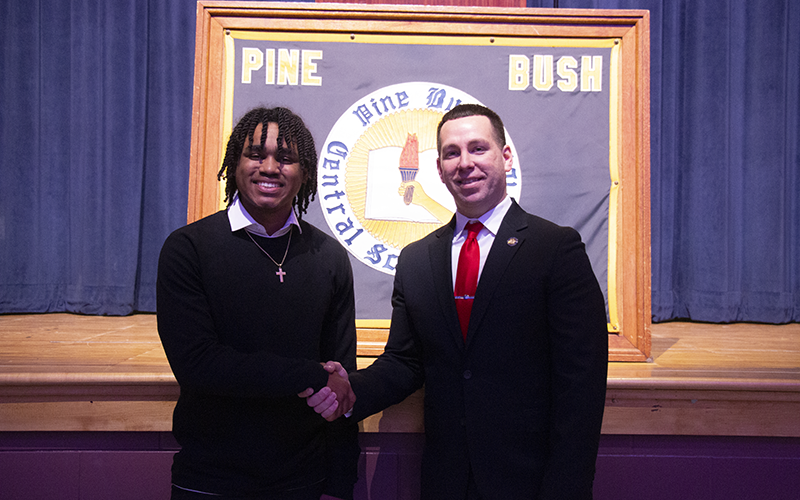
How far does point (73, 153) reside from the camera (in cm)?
318

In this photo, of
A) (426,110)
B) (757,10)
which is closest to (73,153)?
(426,110)

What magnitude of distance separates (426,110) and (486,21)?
1.51 ft

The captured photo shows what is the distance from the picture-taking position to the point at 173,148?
3225 mm

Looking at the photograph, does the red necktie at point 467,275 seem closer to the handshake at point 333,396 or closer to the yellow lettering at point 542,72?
the handshake at point 333,396

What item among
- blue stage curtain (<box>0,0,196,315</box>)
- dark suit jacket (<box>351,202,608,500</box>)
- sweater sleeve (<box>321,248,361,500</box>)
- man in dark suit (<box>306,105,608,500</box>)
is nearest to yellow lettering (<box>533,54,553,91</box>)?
man in dark suit (<box>306,105,608,500</box>)

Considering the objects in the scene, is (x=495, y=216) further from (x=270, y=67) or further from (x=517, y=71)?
(x=270, y=67)

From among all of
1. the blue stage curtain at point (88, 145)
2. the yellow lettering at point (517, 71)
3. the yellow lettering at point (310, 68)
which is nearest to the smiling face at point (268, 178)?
the yellow lettering at point (310, 68)

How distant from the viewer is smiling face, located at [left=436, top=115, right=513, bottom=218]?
1219 mm

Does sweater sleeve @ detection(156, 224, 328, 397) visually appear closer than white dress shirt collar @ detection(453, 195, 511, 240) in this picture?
Yes

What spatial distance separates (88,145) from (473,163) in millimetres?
3119

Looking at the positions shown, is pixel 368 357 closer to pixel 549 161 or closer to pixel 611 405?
pixel 611 405

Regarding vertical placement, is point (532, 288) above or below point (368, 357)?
above

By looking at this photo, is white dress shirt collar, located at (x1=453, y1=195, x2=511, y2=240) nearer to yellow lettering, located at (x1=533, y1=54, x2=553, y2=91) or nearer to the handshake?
the handshake

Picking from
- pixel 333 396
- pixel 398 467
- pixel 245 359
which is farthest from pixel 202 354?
pixel 398 467
